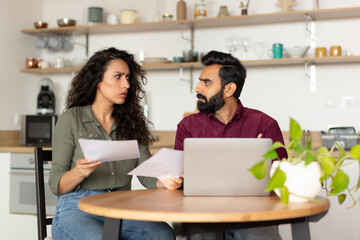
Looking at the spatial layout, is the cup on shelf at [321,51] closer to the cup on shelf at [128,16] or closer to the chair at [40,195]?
the cup on shelf at [128,16]

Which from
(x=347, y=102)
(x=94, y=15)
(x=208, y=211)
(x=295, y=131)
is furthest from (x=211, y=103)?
(x=94, y=15)

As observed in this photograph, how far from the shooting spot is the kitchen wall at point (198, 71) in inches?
152

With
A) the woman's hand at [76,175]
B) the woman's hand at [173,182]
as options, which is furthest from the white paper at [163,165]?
the woman's hand at [76,175]

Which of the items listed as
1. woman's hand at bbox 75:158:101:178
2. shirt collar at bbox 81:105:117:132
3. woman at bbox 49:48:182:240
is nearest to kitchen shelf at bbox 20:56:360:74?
woman at bbox 49:48:182:240

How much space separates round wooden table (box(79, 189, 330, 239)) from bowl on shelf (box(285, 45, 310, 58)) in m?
2.30

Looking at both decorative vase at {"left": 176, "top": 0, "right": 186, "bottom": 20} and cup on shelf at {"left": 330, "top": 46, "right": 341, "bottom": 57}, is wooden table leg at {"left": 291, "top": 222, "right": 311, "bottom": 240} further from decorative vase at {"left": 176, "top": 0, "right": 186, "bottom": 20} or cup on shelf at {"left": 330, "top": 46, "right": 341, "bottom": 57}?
decorative vase at {"left": 176, "top": 0, "right": 186, "bottom": 20}

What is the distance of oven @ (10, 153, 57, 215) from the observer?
377 centimetres

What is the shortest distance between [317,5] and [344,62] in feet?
1.49

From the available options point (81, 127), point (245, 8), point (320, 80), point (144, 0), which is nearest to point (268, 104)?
point (320, 80)

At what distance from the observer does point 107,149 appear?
167cm

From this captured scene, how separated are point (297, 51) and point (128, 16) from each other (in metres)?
1.36

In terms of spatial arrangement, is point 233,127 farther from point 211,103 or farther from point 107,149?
point 107,149

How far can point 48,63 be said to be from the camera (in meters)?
4.44

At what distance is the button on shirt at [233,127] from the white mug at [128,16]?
6.80 feet
